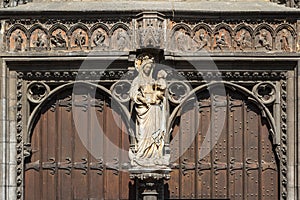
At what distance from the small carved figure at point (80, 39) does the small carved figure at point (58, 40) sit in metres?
0.19

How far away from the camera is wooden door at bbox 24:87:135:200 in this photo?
639 inches

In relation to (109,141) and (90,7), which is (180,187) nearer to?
(109,141)

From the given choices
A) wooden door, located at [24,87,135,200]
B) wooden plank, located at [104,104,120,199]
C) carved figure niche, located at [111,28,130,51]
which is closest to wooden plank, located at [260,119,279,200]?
wooden door, located at [24,87,135,200]

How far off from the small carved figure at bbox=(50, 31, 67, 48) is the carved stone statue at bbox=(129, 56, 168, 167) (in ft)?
4.26

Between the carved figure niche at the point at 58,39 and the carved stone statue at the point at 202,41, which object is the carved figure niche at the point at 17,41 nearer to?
the carved figure niche at the point at 58,39

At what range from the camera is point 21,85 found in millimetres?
16172

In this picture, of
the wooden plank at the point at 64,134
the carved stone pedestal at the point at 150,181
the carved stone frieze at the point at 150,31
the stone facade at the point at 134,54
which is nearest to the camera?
the carved stone pedestal at the point at 150,181

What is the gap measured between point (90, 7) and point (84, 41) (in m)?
0.53

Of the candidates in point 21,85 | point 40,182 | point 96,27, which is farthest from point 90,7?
point 40,182

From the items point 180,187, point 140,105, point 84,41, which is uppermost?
point 84,41

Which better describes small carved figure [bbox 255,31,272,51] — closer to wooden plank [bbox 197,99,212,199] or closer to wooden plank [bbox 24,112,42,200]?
wooden plank [bbox 197,99,212,199]

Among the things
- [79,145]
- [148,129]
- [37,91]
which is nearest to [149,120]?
[148,129]

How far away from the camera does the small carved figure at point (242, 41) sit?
53.2 feet

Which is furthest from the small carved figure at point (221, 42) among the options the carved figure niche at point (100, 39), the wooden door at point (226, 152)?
the carved figure niche at point (100, 39)
